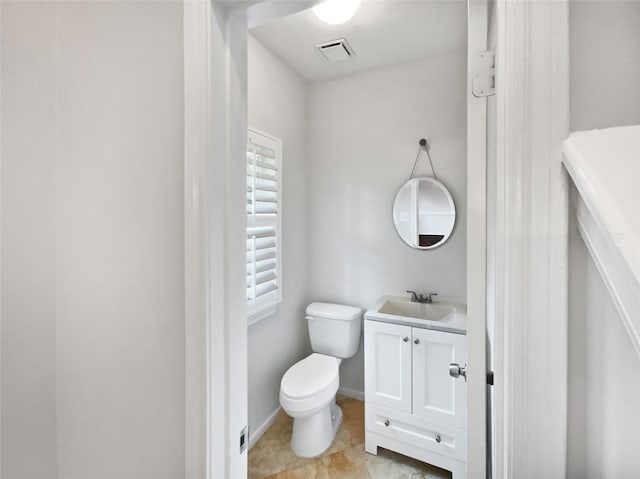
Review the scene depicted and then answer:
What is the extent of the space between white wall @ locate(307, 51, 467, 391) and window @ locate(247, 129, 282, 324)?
0.50m

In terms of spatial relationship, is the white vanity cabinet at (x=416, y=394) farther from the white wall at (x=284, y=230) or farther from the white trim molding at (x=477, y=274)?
the white trim molding at (x=477, y=274)

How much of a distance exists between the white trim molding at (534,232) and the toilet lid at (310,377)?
1.40m

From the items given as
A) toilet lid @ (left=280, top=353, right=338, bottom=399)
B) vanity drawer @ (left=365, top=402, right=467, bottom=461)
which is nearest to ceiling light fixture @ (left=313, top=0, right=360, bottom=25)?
toilet lid @ (left=280, top=353, right=338, bottom=399)

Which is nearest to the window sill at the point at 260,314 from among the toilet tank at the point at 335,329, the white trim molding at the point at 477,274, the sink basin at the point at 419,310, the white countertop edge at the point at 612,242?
the toilet tank at the point at 335,329

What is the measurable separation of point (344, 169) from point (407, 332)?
51.0 inches

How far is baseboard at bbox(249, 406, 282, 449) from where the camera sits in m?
1.85

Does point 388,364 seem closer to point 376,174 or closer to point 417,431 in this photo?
point 417,431

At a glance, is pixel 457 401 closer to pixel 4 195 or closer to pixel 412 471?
pixel 412 471

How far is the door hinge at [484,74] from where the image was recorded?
0.60 m

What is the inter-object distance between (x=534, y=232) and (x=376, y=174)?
6.10ft

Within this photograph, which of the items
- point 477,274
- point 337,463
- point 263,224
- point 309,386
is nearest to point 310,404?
point 309,386

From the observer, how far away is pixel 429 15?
63.2 inches

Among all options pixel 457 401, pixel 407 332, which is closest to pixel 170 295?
pixel 407 332

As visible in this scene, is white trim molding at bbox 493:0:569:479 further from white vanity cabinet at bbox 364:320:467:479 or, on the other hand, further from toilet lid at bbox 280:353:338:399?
toilet lid at bbox 280:353:338:399
